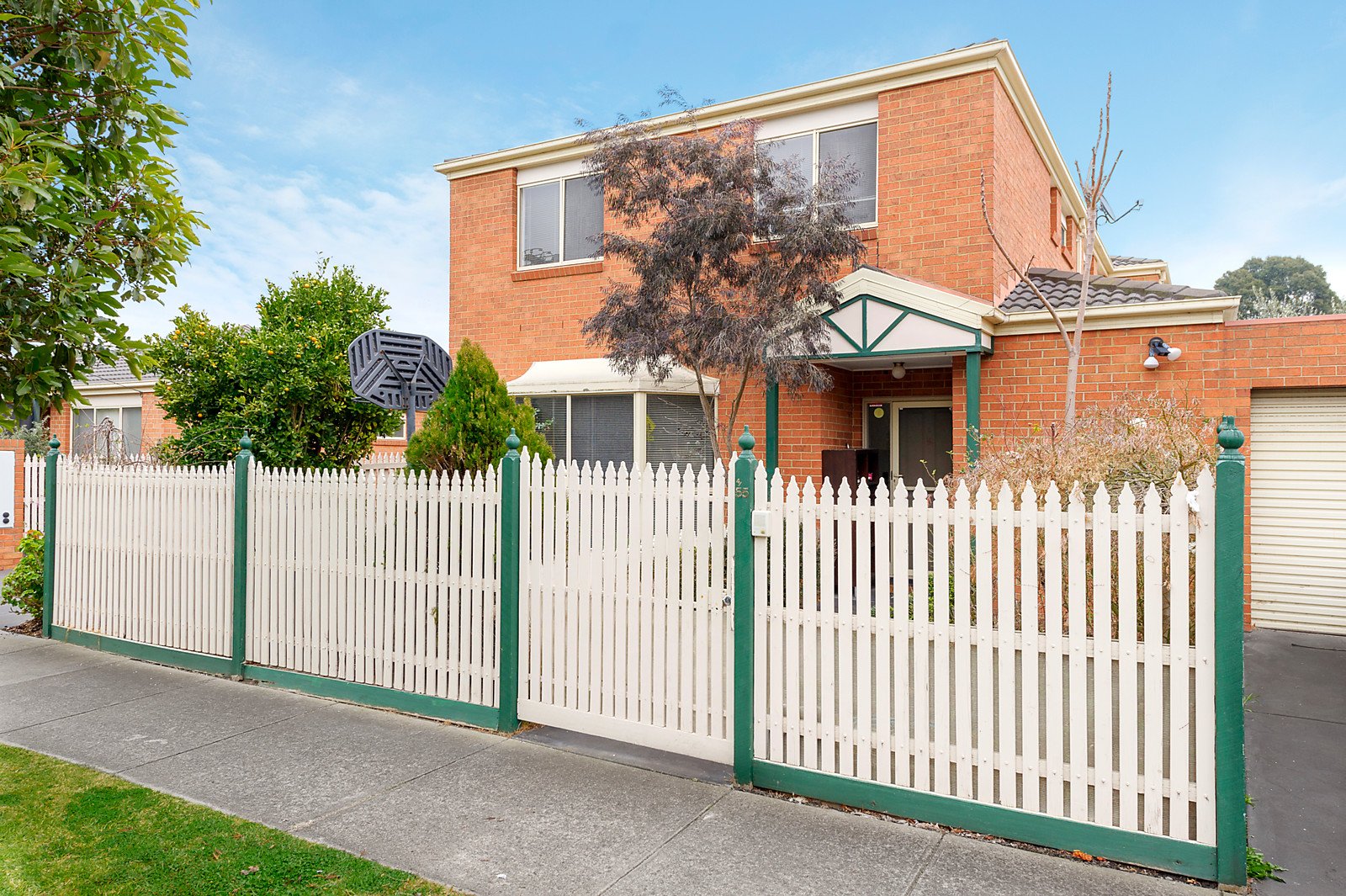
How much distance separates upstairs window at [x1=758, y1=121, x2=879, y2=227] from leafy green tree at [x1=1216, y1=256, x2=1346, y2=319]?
45103 mm

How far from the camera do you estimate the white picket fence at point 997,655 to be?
3.86 meters

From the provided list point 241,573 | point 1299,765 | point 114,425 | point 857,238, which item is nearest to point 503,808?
point 241,573

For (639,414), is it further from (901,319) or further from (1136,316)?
(1136,316)

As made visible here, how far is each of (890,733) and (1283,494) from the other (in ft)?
24.9

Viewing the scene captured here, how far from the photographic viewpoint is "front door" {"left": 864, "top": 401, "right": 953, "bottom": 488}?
11.9 metres

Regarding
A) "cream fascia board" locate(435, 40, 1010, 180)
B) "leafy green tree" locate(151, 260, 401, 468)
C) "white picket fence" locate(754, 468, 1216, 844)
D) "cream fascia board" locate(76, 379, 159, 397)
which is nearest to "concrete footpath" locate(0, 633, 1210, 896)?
"white picket fence" locate(754, 468, 1216, 844)

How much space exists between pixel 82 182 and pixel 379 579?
3.66m

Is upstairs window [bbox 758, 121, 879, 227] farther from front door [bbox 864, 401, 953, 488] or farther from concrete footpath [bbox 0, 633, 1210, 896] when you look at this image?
concrete footpath [bbox 0, 633, 1210, 896]

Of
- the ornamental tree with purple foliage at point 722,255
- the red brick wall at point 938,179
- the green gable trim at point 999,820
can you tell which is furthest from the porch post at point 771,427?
the green gable trim at point 999,820

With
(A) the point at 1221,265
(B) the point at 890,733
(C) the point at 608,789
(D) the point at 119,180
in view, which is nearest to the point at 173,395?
(D) the point at 119,180

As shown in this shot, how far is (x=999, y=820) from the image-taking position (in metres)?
4.18

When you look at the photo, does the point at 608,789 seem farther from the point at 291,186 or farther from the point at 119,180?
the point at 291,186

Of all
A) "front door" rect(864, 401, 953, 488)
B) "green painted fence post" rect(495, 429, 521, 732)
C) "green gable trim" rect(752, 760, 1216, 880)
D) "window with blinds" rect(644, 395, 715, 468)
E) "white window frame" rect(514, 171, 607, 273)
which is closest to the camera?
"green gable trim" rect(752, 760, 1216, 880)

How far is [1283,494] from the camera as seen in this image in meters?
9.46
